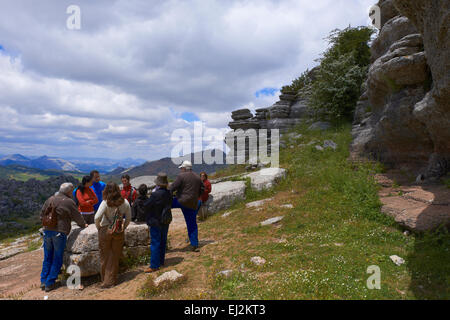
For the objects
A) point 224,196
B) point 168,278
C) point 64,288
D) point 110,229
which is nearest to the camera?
point 168,278

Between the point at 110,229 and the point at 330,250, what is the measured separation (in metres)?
6.83

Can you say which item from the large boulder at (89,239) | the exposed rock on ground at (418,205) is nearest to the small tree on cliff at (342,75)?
the exposed rock on ground at (418,205)

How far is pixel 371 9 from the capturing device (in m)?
18.6

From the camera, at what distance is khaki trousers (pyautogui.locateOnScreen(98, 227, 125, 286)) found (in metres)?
7.02

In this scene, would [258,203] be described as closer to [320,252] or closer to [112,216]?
[320,252]

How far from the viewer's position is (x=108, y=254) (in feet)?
23.4

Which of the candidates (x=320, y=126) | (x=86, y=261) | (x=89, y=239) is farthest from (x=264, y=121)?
(x=86, y=261)

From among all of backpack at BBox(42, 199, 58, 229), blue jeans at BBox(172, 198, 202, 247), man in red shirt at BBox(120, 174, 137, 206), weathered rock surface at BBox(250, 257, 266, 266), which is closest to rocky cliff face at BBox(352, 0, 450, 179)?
weathered rock surface at BBox(250, 257, 266, 266)

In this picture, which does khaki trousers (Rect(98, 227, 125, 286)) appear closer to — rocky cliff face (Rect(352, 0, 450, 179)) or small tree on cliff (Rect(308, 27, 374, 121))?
rocky cliff face (Rect(352, 0, 450, 179))

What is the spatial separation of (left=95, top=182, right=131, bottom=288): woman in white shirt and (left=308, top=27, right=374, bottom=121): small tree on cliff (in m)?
23.8

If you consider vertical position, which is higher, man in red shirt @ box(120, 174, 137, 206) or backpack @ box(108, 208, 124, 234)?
man in red shirt @ box(120, 174, 137, 206)

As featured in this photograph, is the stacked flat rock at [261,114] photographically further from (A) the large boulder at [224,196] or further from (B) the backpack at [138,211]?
(B) the backpack at [138,211]

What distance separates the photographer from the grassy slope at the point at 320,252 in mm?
5441
